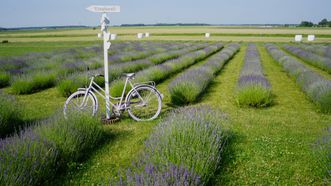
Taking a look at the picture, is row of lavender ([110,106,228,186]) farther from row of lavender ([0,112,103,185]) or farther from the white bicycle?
the white bicycle

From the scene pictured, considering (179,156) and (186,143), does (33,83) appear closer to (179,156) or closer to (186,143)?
(186,143)

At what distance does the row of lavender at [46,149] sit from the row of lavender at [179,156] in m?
0.85

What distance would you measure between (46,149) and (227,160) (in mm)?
2319

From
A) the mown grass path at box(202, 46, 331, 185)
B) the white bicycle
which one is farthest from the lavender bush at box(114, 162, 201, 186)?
the white bicycle

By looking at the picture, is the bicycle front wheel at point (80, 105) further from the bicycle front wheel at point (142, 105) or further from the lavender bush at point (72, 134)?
the bicycle front wheel at point (142, 105)

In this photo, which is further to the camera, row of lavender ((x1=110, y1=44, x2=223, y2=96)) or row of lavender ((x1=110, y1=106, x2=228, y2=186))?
row of lavender ((x1=110, y1=44, x2=223, y2=96))

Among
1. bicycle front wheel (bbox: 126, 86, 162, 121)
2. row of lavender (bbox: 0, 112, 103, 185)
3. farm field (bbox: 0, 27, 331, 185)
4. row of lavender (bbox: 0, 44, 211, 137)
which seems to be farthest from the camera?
bicycle front wheel (bbox: 126, 86, 162, 121)

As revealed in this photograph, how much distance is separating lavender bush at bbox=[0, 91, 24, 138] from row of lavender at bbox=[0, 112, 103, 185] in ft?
3.30

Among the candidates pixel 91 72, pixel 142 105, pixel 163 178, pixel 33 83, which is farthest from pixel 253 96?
pixel 33 83

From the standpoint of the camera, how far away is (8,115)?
4.85 meters

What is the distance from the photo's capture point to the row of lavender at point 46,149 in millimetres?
2924

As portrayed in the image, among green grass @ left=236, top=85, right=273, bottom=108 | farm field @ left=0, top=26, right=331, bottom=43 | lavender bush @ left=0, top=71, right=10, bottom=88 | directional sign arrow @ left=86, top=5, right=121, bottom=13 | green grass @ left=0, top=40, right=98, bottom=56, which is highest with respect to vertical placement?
farm field @ left=0, top=26, right=331, bottom=43

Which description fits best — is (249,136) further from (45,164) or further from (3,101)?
(3,101)

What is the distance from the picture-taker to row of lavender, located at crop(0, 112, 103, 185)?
2924 millimetres
